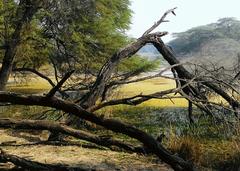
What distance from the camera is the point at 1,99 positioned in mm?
4316

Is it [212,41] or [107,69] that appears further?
[212,41]

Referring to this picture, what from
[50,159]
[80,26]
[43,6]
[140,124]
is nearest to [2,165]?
[50,159]

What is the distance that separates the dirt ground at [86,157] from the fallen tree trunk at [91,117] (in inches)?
51.6

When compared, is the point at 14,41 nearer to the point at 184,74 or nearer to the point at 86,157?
the point at 184,74

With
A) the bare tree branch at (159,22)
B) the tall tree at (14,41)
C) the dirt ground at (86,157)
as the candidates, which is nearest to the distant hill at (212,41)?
the tall tree at (14,41)

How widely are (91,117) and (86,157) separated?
7.17ft

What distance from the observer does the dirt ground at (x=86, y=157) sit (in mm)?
5953

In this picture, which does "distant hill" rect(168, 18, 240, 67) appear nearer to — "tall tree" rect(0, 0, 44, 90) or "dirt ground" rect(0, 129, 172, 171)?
"tall tree" rect(0, 0, 44, 90)

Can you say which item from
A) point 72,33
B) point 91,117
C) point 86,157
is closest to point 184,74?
point 86,157

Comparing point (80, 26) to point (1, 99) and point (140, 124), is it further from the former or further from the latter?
point (1, 99)

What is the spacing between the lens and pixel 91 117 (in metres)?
4.29

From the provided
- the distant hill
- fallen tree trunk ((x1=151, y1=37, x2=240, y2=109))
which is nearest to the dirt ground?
fallen tree trunk ((x1=151, y1=37, x2=240, y2=109))

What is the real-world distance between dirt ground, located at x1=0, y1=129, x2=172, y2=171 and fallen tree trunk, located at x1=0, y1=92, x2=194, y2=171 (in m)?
1.31

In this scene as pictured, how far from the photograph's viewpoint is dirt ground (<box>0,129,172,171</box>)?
5953 millimetres
